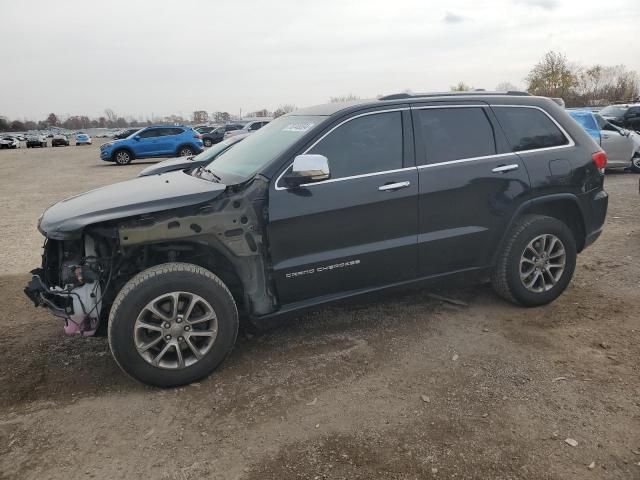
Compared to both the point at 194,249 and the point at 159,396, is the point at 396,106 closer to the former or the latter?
the point at 194,249

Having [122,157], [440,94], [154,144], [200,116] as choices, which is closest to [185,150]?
[154,144]

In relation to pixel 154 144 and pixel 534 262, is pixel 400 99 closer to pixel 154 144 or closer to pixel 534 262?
pixel 534 262

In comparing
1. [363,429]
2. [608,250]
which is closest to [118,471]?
[363,429]

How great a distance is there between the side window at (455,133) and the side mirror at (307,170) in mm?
917

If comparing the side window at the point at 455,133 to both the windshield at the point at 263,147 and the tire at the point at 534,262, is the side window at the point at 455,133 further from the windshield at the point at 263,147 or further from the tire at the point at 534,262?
the windshield at the point at 263,147

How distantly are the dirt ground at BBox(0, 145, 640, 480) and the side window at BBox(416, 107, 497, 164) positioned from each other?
4.61 feet

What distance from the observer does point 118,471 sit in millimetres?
2594

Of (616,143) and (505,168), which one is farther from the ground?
(505,168)

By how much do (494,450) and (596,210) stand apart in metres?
2.82

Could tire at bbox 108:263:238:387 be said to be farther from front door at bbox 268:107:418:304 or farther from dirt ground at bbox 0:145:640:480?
front door at bbox 268:107:418:304

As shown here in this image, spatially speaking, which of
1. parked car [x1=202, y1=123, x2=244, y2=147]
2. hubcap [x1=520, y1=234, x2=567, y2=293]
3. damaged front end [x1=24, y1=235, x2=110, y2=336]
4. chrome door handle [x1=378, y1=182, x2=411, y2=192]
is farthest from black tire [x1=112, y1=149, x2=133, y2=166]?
hubcap [x1=520, y1=234, x2=567, y2=293]

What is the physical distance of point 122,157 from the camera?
71.1ft

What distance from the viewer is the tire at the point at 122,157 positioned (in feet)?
70.5

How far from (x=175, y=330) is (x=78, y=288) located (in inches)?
28.5
